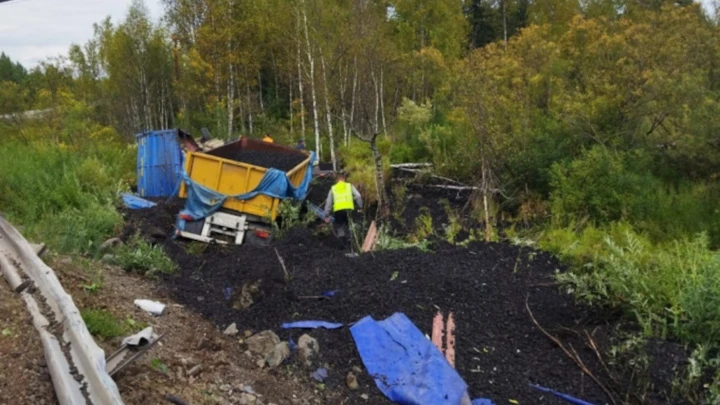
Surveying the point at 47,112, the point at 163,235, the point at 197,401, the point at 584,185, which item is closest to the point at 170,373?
the point at 197,401

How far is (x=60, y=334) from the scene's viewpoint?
382 cm

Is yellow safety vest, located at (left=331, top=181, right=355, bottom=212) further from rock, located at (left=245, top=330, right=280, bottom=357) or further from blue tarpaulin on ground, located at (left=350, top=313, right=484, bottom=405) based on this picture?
rock, located at (left=245, top=330, right=280, bottom=357)

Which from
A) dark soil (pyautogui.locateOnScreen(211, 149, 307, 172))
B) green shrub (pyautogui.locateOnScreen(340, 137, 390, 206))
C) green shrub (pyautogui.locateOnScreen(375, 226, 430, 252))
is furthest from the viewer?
green shrub (pyautogui.locateOnScreen(340, 137, 390, 206))

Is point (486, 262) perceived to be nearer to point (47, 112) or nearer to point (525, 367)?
point (525, 367)

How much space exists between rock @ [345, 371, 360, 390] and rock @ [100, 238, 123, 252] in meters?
4.55

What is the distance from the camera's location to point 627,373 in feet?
16.3

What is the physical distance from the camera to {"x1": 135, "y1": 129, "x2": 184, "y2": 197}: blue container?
13953mm

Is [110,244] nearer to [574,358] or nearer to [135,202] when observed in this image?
[135,202]

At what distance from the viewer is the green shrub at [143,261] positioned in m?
7.28

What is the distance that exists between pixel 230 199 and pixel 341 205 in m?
1.91

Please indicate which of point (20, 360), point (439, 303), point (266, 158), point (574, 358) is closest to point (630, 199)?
point (439, 303)

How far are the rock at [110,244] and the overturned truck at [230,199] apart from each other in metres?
1.44

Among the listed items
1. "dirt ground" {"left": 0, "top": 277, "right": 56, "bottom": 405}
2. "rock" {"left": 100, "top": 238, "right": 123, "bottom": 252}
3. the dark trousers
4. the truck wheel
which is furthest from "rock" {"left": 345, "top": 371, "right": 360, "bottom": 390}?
the truck wheel

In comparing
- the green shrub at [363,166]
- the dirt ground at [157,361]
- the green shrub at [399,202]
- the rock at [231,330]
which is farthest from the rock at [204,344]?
the green shrub at [363,166]
